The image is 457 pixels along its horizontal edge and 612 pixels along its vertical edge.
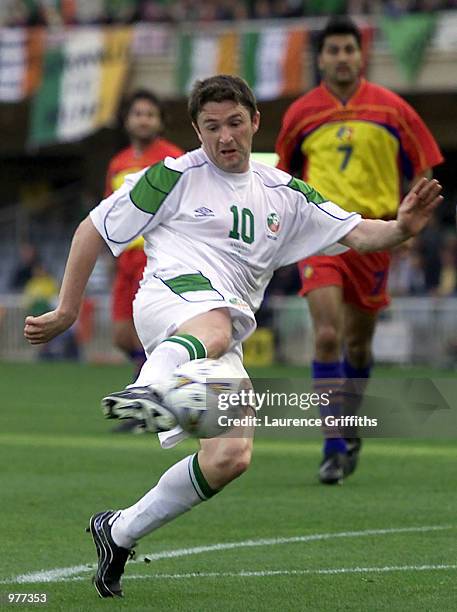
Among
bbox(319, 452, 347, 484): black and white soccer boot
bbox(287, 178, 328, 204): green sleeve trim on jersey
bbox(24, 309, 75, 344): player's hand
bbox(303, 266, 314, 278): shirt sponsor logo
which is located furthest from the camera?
bbox(303, 266, 314, 278): shirt sponsor logo

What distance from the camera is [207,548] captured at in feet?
24.0

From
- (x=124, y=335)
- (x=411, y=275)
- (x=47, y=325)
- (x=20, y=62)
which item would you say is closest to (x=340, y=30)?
(x=124, y=335)

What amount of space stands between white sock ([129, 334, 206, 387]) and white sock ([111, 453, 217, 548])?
1.44 feet

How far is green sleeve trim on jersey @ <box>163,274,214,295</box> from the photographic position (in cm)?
630

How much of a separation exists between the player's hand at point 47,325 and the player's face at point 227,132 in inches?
35.9

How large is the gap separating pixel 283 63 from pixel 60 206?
9.14 m

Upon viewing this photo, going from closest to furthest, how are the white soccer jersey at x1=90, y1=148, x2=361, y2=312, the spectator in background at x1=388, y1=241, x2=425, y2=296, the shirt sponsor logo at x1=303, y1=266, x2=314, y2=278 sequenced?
the white soccer jersey at x1=90, y1=148, x2=361, y2=312
the shirt sponsor logo at x1=303, y1=266, x2=314, y2=278
the spectator in background at x1=388, y1=241, x2=425, y2=296

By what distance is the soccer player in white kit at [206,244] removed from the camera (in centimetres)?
607

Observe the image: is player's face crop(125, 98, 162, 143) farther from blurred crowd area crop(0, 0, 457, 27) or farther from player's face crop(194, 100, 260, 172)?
blurred crowd area crop(0, 0, 457, 27)

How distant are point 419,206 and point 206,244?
880 millimetres

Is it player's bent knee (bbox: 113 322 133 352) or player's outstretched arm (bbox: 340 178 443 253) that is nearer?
player's outstretched arm (bbox: 340 178 443 253)

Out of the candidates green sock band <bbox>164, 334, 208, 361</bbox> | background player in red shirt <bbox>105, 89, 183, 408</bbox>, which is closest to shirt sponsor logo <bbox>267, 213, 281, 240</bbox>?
green sock band <bbox>164, 334, 208, 361</bbox>

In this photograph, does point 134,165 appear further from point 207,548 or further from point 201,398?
point 201,398

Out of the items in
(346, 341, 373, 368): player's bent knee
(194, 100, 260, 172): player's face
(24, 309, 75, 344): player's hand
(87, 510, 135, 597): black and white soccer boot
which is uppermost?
(194, 100, 260, 172): player's face
